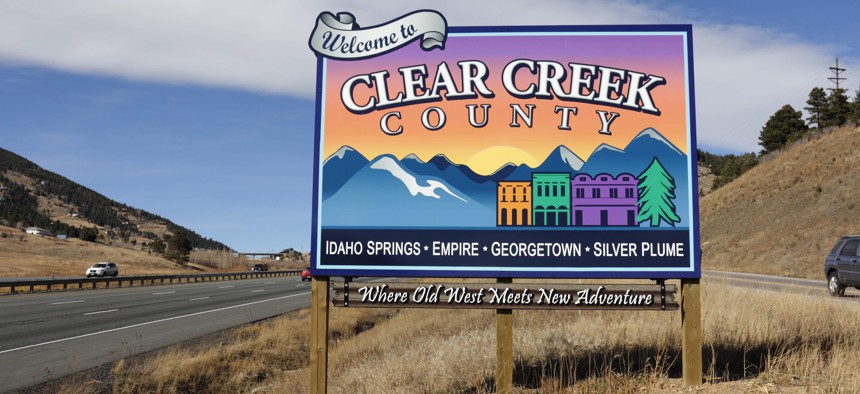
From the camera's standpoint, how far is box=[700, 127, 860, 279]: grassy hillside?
120 ft

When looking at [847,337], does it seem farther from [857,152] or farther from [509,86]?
[857,152]

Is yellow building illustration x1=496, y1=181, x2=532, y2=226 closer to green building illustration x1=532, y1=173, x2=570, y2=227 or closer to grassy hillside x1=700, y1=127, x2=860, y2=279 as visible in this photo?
green building illustration x1=532, y1=173, x2=570, y2=227

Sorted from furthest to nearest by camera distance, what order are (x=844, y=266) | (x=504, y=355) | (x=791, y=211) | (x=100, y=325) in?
(x=791, y=211) < (x=844, y=266) < (x=100, y=325) < (x=504, y=355)

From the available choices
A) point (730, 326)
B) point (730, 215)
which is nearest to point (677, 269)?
point (730, 326)

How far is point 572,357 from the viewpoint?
26.2ft

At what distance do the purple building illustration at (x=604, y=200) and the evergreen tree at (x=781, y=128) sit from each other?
8011 cm

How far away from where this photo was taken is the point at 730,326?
9016 millimetres

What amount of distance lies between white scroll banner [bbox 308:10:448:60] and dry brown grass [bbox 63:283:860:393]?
3.69 meters

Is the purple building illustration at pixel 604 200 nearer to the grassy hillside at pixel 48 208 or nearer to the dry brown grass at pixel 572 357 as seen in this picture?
the dry brown grass at pixel 572 357

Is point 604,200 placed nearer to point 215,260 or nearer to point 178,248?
point 178,248

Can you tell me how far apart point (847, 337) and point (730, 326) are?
1339 millimetres

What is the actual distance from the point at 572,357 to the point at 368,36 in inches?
173

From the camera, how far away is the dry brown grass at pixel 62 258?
65000 mm

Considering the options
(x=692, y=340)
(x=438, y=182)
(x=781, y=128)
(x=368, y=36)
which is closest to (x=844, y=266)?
(x=692, y=340)
